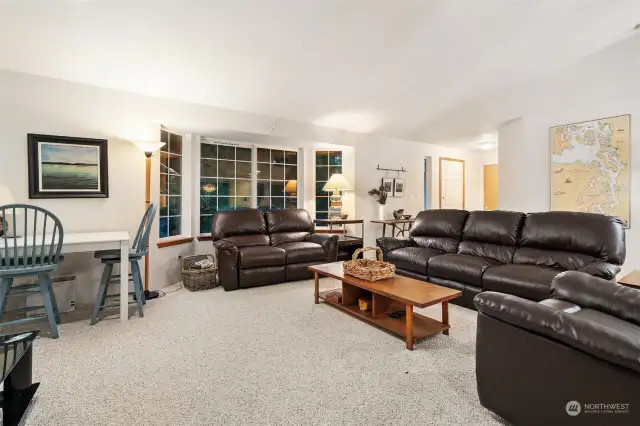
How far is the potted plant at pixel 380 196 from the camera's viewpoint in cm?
607

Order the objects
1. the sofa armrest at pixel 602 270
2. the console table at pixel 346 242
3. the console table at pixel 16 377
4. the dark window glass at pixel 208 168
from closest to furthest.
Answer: the console table at pixel 16 377 < the sofa armrest at pixel 602 270 < the dark window glass at pixel 208 168 < the console table at pixel 346 242

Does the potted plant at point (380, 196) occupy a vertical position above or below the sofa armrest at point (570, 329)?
above

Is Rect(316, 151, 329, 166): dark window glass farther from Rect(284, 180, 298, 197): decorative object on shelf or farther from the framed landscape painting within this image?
the framed landscape painting

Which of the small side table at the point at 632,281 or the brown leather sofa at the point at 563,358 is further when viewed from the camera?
the small side table at the point at 632,281

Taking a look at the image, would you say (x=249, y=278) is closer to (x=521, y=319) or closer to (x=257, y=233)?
(x=257, y=233)

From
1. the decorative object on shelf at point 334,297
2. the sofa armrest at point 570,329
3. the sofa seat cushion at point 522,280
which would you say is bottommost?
the decorative object on shelf at point 334,297

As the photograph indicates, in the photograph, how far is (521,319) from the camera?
4.75ft

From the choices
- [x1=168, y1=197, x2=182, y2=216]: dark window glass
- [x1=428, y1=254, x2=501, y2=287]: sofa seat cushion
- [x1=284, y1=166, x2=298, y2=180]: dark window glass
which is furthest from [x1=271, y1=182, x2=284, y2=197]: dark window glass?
[x1=428, y1=254, x2=501, y2=287]: sofa seat cushion

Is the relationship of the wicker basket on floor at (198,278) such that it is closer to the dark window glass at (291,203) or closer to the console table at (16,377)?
the dark window glass at (291,203)

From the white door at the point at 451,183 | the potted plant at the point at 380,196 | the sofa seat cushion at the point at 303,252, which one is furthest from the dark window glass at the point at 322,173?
the white door at the point at 451,183

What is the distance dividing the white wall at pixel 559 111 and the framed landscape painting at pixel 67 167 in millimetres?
5708

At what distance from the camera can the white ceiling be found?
9.25 feet

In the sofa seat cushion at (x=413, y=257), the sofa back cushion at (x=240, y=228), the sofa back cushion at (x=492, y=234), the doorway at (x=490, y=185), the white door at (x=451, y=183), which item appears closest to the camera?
the sofa back cushion at (x=492, y=234)

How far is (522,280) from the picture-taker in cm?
279
